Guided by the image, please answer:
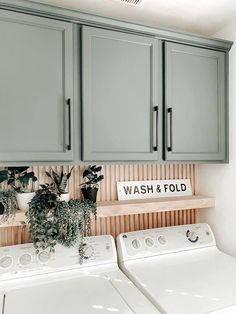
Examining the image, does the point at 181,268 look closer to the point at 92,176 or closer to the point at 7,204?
the point at 92,176

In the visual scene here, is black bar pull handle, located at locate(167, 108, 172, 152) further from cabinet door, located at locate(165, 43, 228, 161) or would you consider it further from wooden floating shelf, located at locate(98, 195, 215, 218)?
wooden floating shelf, located at locate(98, 195, 215, 218)

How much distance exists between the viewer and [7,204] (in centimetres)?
146

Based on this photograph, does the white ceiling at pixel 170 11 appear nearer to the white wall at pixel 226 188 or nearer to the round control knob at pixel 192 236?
the white wall at pixel 226 188

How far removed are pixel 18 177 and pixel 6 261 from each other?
0.48 meters

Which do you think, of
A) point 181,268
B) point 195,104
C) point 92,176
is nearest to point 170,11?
point 195,104

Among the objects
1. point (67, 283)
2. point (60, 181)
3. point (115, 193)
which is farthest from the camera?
point (115, 193)

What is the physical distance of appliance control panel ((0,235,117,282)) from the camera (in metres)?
1.46

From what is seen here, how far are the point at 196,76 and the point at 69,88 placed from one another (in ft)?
2.91

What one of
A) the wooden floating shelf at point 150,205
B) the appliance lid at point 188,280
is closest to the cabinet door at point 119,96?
the wooden floating shelf at point 150,205

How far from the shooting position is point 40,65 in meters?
1.39

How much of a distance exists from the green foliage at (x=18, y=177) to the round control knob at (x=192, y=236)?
3.77 ft

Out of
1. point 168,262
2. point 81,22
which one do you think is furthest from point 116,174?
point 81,22

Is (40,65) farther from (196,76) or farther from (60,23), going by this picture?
(196,76)

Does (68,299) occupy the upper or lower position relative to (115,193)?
lower
